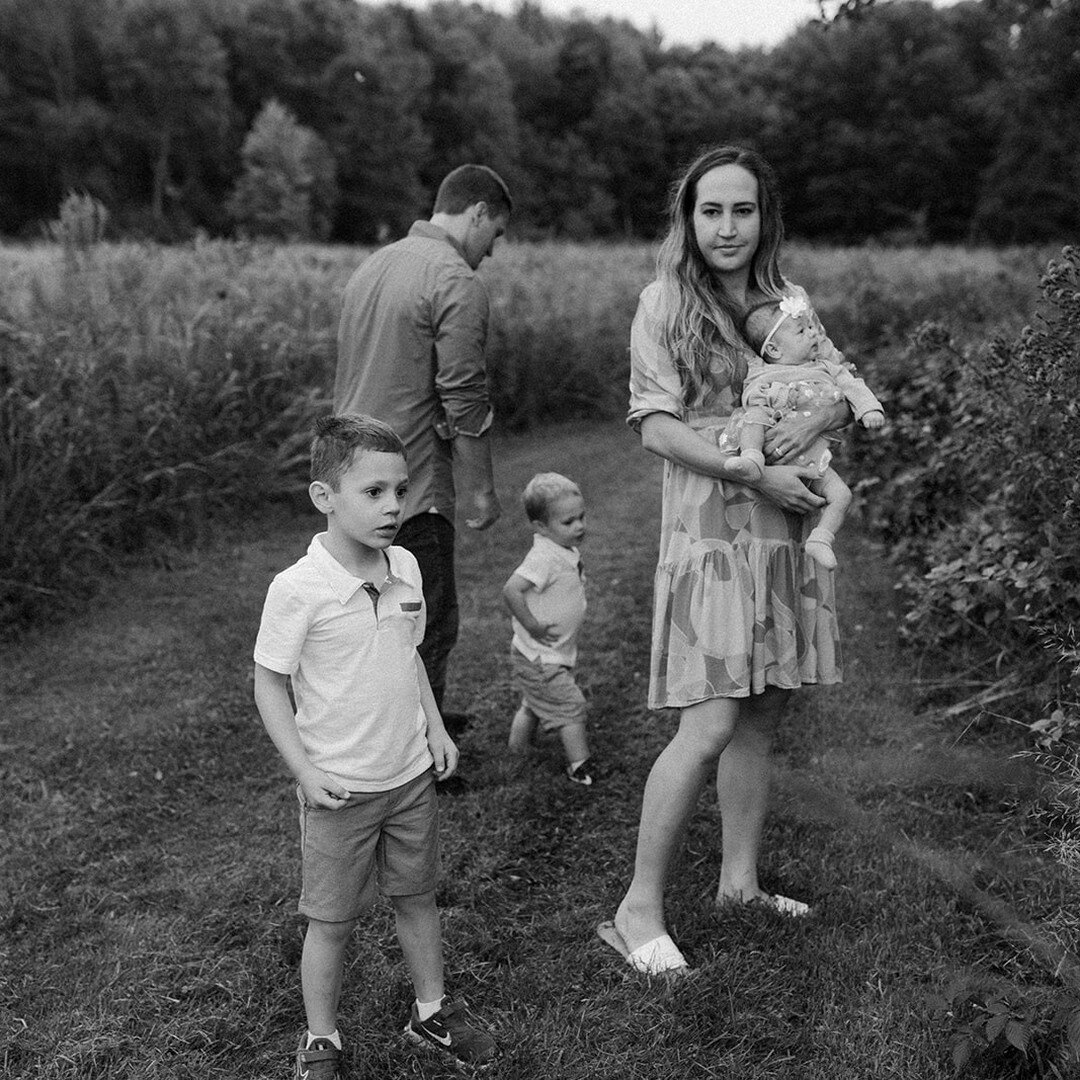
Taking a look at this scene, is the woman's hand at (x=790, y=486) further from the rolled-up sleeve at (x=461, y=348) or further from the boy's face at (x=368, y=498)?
the rolled-up sleeve at (x=461, y=348)

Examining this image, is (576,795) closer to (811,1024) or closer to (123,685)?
(811,1024)

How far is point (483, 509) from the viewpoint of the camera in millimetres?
3971

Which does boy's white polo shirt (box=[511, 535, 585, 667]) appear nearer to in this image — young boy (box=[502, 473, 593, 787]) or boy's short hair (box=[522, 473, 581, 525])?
young boy (box=[502, 473, 593, 787])

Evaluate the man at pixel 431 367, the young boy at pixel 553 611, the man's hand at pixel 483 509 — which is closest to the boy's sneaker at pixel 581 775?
the young boy at pixel 553 611

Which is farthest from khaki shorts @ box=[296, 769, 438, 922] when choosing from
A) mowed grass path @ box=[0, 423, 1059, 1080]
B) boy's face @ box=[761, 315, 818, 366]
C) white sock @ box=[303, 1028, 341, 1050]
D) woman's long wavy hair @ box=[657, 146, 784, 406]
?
boy's face @ box=[761, 315, 818, 366]

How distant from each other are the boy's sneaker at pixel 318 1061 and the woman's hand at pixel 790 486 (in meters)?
1.61

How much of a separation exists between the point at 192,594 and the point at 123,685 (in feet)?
4.43

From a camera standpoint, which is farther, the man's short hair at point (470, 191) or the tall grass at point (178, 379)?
the tall grass at point (178, 379)

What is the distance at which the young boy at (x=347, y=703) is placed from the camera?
2.34 meters

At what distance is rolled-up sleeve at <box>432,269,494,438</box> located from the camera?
150 inches

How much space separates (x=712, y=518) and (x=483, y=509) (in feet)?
4.22

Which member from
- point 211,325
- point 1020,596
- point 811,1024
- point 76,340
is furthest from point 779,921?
point 211,325

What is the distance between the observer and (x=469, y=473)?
3.92 m

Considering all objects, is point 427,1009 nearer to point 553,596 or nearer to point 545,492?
point 553,596
